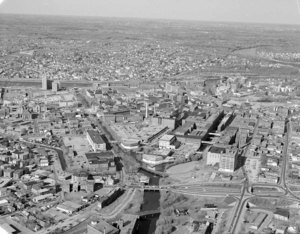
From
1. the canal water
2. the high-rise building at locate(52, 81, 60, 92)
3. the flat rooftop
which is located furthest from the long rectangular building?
the high-rise building at locate(52, 81, 60, 92)

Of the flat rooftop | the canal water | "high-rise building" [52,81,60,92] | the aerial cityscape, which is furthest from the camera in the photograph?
Answer: "high-rise building" [52,81,60,92]

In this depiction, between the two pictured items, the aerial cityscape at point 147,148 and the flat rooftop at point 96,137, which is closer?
the aerial cityscape at point 147,148

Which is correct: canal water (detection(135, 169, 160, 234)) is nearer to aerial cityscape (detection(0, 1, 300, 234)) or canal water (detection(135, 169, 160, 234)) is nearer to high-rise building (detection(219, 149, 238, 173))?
aerial cityscape (detection(0, 1, 300, 234))

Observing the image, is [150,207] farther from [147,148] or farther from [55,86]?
[55,86]

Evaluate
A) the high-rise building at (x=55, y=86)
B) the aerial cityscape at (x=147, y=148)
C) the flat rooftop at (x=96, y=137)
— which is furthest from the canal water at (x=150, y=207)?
the high-rise building at (x=55, y=86)

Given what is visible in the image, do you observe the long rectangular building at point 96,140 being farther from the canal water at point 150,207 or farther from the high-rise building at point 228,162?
the high-rise building at point 228,162

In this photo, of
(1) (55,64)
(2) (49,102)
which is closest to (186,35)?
(1) (55,64)
